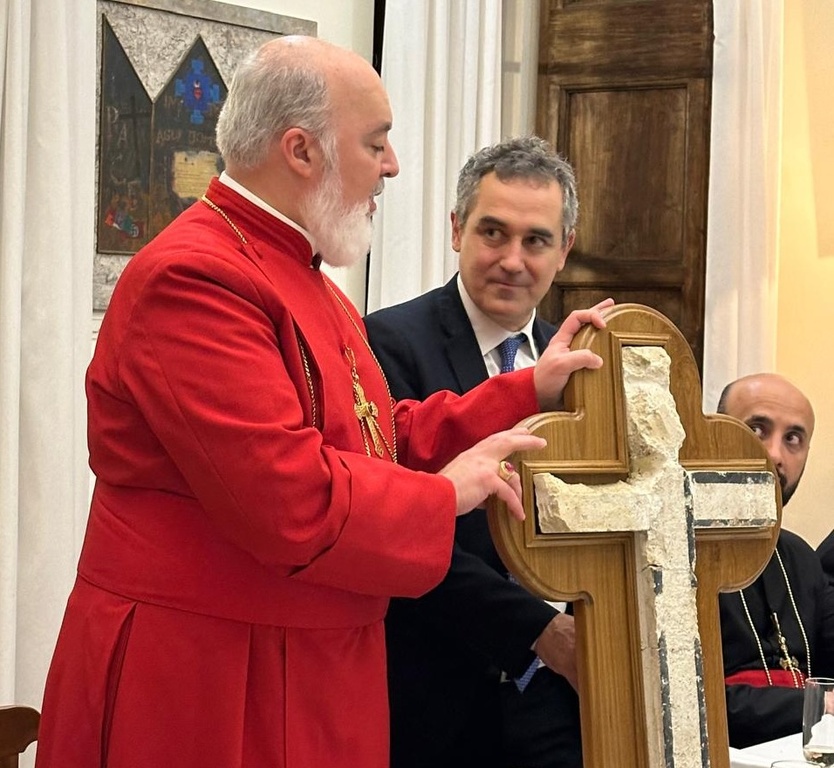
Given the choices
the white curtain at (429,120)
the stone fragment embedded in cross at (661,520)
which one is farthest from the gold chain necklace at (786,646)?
the white curtain at (429,120)

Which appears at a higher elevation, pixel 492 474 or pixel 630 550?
pixel 492 474

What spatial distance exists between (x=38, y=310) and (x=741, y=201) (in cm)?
258

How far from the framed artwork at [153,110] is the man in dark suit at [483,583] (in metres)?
1.74

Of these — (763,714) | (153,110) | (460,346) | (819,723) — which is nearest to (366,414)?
(460,346)

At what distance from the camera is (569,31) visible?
5.43 meters

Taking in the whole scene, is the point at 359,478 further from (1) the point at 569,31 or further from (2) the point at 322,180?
(1) the point at 569,31

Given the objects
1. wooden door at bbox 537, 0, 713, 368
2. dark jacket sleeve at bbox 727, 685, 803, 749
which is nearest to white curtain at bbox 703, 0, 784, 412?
wooden door at bbox 537, 0, 713, 368

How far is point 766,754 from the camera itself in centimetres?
253

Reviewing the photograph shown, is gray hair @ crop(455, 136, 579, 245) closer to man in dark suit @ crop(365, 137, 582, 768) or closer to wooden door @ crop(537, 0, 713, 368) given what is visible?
man in dark suit @ crop(365, 137, 582, 768)

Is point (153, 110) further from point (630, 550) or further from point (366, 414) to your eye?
point (630, 550)

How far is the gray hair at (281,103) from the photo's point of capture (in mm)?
2117

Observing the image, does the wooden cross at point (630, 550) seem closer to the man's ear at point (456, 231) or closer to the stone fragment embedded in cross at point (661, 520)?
the stone fragment embedded in cross at point (661, 520)

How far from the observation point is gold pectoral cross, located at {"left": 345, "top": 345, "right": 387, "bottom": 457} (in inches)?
87.2

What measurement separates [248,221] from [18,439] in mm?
1882
